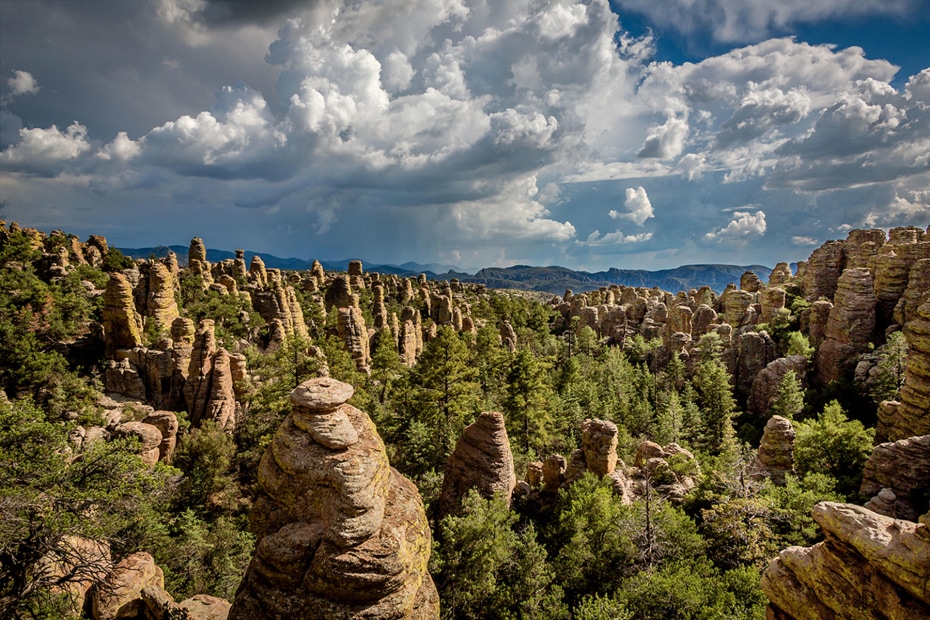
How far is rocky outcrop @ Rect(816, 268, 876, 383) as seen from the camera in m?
45.9

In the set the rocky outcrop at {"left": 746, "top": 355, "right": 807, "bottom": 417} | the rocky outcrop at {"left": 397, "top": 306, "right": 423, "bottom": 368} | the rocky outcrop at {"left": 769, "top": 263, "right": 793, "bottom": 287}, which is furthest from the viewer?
the rocky outcrop at {"left": 769, "top": 263, "right": 793, "bottom": 287}

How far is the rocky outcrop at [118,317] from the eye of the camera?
39.0 metres

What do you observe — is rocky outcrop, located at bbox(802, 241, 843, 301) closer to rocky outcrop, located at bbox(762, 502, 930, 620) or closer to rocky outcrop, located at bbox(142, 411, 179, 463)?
rocky outcrop, located at bbox(762, 502, 930, 620)

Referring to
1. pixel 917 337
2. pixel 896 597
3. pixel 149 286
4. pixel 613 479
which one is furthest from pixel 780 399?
pixel 149 286

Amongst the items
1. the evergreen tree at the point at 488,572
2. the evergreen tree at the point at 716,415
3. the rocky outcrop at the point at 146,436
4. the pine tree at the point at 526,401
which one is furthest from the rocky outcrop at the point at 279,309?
the evergreen tree at the point at 716,415

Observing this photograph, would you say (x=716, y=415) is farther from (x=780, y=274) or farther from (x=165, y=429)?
(x=780, y=274)

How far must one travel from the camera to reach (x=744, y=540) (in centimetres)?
2117

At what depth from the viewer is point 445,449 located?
3375 cm

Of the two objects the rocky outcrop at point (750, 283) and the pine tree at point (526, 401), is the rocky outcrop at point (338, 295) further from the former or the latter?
the rocky outcrop at point (750, 283)

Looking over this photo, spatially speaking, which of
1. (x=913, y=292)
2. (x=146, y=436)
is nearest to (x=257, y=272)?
(x=146, y=436)

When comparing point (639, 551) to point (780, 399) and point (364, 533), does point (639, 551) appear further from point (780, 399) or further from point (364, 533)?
point (780, 399)

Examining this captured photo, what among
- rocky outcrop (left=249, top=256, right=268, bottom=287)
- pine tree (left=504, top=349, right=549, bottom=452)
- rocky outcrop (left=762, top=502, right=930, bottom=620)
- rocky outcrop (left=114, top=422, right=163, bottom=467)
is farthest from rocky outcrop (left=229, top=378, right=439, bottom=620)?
rocky outcrop (left=249, top=256, right=268, bottom=287)

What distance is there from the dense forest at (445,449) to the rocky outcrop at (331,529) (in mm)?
5432

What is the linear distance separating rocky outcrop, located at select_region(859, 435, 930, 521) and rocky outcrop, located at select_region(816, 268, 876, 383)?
2903 centimetres
